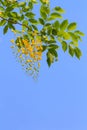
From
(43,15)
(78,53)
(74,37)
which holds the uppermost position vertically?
(43,15)

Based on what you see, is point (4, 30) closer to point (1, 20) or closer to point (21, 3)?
point (1, 20)

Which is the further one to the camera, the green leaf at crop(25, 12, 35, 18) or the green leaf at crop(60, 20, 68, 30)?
the green leaf at crop(25, 12, 35, 18)

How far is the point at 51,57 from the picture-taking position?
3127 millimetres

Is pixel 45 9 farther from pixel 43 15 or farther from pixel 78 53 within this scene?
pixel 78 53

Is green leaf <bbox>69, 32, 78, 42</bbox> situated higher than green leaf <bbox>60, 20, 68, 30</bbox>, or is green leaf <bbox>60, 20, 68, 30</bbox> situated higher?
green leaf <bbox>60, 20, 68, 30</bbox>

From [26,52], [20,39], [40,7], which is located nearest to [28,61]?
[26,52]

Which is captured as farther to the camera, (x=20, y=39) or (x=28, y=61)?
(x=20, y=39)

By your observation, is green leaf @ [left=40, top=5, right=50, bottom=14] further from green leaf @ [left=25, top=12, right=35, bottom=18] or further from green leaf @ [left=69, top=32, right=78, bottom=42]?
green leaf @ [left=69, top=32, right=78, bottom=42]

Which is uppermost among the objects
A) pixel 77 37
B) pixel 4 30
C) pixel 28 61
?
pixel 4 30

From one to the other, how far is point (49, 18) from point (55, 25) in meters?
0.10

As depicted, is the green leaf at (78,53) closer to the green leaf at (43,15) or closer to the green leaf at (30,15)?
the green leaf at (43,15)

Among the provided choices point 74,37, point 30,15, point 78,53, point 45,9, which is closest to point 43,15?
point 45,9

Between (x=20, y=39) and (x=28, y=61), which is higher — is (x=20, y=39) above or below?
above

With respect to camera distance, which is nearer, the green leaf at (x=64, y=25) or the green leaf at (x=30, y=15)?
the green leaf at (x=64, y=25)
